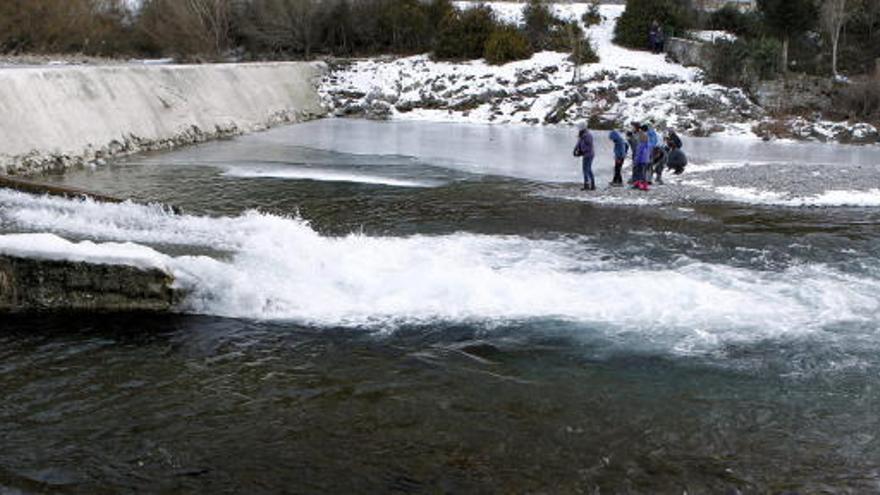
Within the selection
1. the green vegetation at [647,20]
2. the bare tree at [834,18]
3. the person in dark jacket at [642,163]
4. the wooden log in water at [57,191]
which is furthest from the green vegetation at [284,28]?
the wooden log in water at [57,191]

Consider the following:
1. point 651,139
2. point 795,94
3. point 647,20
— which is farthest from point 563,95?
point 651,139

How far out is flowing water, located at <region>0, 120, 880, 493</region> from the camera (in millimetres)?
5938

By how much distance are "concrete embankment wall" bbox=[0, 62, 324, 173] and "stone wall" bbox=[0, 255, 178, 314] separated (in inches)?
400

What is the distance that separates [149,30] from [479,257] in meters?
42.0

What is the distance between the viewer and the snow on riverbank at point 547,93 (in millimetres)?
33156

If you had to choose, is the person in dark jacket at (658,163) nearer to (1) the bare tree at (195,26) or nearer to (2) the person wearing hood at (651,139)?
(2) the person wearing hood at (651,139)

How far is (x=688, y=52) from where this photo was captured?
3781cm

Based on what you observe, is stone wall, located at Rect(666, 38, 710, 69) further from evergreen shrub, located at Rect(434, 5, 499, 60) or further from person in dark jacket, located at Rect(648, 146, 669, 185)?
person in dark jacket, located at Rect(648, 146, 669, 185)

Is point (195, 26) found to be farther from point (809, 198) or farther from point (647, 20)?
point (809, 198)

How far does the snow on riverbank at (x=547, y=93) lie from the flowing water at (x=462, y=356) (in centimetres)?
1805

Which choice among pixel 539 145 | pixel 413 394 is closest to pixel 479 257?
pixel 413 394

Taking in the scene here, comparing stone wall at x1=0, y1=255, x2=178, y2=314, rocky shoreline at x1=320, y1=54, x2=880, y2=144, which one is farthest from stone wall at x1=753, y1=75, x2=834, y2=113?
stone wall at x1=0, y1=255, x2=178, y2=314

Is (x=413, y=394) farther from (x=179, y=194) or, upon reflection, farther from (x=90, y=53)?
(x=90, y=53)

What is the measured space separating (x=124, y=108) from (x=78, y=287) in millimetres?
16382
